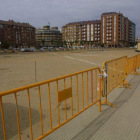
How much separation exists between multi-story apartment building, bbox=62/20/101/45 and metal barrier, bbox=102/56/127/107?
117 meters

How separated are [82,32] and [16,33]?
47248 millimetres

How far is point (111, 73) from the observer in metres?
5.38

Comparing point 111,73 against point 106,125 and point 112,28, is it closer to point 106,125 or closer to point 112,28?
point 106,125

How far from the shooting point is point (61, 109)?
4.87 metres

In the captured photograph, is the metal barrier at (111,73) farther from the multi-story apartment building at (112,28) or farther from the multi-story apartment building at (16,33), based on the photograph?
the multi-story apartment building at (112,28)

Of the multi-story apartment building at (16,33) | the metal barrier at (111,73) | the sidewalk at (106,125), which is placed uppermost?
the multi-story apartment building at (16,33)

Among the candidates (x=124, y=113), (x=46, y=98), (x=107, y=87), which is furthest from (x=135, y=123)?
(x=46, y=98)

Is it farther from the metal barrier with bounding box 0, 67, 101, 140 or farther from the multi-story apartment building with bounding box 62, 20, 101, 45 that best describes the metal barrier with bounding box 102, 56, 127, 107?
the multi-story apartment building with bounding box 62, 20, 101, 45

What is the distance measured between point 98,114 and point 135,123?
91cm

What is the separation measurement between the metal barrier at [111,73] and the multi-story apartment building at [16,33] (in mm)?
100473

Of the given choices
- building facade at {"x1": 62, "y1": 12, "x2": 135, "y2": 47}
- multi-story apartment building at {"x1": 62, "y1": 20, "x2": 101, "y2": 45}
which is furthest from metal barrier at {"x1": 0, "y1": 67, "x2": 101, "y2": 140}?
multi-story apartment building at {"x1": 62, "y1": 20, "x2": 101, "y2": 45}

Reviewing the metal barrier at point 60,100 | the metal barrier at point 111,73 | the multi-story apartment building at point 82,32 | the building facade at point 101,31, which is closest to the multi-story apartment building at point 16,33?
the multi-story apartment building at point 82,32

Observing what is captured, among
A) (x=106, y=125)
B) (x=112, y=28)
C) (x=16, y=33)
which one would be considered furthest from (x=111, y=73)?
(x=112, y=28)

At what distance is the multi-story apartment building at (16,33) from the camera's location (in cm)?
10150
